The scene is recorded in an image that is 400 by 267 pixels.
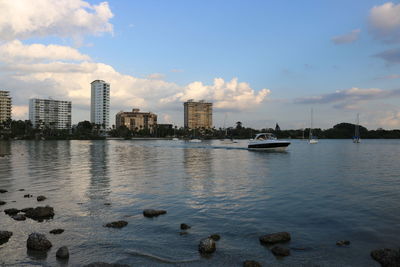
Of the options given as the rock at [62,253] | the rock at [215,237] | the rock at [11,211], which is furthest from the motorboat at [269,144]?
the rock at [62,253]

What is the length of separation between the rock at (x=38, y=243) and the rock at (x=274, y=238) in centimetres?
887

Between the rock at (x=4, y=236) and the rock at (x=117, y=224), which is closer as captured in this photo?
the rock at (x=4, y=236)

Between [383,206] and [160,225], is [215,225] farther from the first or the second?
[383,206]

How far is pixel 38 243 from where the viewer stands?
1288 cm

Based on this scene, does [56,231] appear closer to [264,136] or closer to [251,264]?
[251,264]

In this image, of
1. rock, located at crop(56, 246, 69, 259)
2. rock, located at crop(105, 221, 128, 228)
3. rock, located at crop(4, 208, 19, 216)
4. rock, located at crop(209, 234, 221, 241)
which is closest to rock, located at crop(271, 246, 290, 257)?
rock, located at crop(209, 234, 221, 241)

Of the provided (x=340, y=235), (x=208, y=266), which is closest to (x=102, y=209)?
(x=208, y=266)

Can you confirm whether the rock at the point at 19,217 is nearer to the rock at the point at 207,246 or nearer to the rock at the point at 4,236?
the rock at the point at 4,236

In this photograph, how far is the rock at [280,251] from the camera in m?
12.5

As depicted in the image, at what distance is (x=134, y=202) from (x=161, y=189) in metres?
5.21

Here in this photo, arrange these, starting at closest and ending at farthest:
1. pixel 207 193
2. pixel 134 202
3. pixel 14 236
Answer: pixel 14 236, pixel 134 202, pixel 207 193

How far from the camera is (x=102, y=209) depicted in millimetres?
19922

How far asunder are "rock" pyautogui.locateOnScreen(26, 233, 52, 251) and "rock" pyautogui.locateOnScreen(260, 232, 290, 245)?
8870 mm

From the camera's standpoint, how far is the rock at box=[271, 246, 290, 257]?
493 inches
